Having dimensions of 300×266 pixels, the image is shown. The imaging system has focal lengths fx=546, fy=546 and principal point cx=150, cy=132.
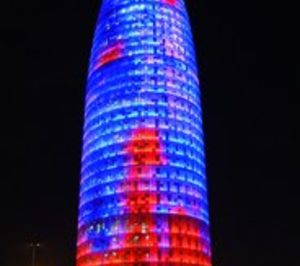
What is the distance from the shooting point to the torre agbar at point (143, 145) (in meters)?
136

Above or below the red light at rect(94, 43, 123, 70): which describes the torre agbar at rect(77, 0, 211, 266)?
below

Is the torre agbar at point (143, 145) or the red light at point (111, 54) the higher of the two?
the red light at point (111, 54)

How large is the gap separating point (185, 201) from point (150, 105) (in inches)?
1113

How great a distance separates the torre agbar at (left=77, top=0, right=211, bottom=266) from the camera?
136000 millimetres

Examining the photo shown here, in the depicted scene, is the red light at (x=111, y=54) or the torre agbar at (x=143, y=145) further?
the red light at (x=111, y=54)

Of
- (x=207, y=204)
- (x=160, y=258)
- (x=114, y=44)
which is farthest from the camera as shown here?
(x=114, y=44)

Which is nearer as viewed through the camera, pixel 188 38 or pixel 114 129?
pixel 114 129

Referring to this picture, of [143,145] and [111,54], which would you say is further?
Answer: [111,54]

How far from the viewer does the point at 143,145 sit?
144375mm

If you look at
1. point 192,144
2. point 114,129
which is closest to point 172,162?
point 192,144

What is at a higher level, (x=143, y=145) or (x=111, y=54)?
(x=111, y=54)

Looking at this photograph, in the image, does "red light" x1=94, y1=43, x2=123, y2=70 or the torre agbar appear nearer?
the torre agbar

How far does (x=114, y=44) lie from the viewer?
16112 cm

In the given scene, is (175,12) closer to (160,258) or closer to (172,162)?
(172,162)
